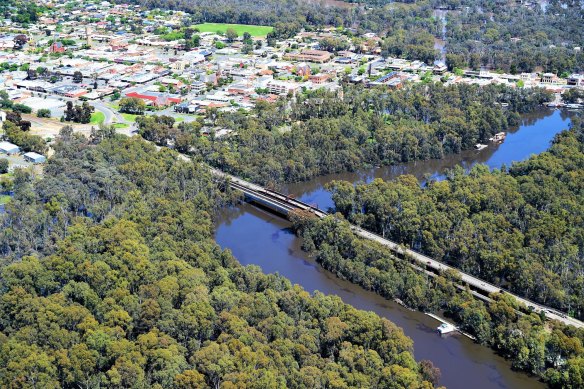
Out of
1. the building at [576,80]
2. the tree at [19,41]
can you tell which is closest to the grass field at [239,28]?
the tree at [19,41]

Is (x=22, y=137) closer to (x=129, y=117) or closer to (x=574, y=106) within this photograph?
(x=129, y=117)

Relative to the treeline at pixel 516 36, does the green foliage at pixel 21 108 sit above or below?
below

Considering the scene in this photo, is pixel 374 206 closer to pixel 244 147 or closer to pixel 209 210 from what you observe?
pixel 209 210

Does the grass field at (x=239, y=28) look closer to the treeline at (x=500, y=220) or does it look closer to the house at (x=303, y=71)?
the house at (x=303, y=71)

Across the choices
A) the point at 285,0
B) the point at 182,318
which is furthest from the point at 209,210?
the point at 285,0

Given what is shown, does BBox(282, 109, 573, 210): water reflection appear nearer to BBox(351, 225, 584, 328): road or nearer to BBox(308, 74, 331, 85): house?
BBox(351, 225, 584, 328): road

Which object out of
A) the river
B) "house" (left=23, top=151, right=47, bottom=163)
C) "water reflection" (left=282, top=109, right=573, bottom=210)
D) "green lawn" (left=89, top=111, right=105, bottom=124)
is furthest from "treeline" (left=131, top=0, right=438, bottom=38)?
"house" (left=23, top=151, right=47, bottom=163)
